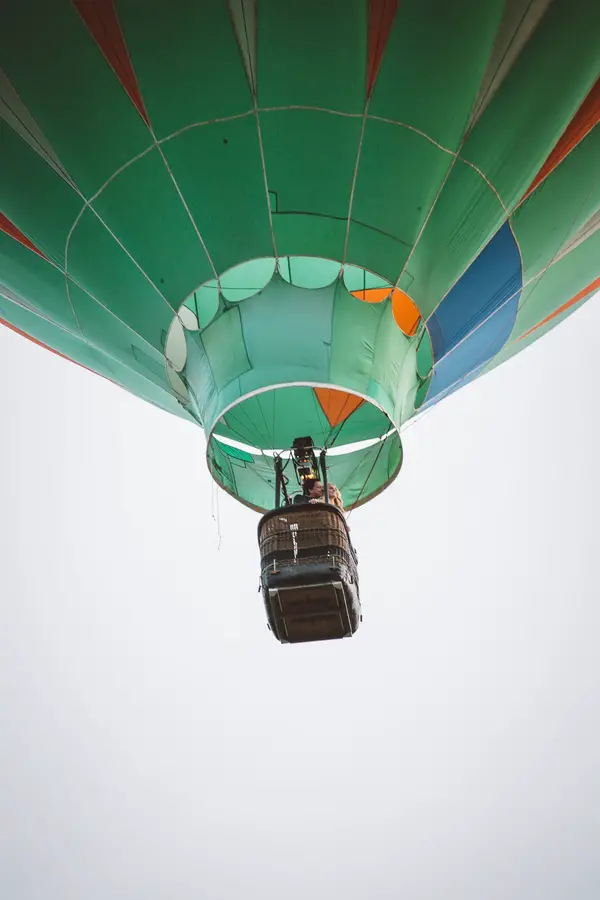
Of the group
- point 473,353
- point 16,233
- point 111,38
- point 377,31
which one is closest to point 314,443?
point 473,353

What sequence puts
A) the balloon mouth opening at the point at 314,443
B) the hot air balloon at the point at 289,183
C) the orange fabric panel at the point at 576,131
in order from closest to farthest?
the hot air balloon at the point at 289,183 < the orange fabric panel at the point at 576,131 < the balloon mouth opening at the point at 314,443

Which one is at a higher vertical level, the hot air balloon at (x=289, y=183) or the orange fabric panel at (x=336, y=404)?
the hot air balloon at (x=289, y=183)

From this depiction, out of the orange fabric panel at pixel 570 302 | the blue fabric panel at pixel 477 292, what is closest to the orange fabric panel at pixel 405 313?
the blue fabric panel at pixel 477 292

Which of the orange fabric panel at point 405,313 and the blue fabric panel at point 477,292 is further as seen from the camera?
the blue fabric panel at point 477,292

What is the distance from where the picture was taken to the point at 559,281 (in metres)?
5.62

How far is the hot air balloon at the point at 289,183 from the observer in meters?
4.07

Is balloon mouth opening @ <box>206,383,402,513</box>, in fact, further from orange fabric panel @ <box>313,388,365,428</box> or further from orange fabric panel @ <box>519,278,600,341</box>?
orange fabric panel @ <box>519,278,600,341</box>

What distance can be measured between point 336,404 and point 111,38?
89.5 inches

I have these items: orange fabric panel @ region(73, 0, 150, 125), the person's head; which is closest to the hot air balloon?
orange fabric panel @ region(73, 0, 150, 125)

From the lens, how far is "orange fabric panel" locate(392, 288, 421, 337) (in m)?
4.63

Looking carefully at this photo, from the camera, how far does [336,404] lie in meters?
5.17

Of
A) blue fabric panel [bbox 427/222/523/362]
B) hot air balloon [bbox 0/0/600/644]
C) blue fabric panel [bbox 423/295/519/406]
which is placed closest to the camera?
hot air balloon [bbox 0/0/600/644]

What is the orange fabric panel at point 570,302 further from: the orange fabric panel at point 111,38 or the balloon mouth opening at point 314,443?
the orange fabric panel at point 111,38

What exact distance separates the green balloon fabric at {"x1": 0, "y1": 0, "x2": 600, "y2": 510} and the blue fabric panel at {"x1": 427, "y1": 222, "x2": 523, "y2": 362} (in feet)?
0.05
